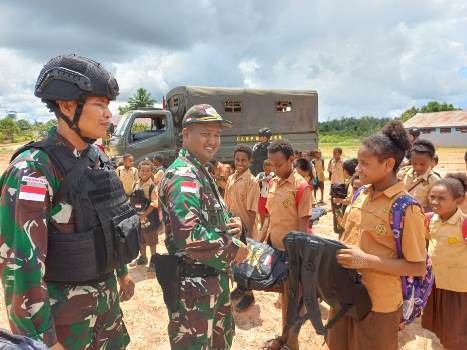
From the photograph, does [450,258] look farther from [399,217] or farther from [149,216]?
[149,216]

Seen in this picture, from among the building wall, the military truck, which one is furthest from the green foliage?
the military truck

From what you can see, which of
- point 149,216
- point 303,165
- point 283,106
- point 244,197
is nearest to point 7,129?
point 283,106

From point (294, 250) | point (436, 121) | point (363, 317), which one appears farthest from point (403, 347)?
point (436, 121)

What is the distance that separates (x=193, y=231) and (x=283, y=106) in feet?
A: 31.1

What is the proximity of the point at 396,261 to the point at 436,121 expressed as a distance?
45577 mm

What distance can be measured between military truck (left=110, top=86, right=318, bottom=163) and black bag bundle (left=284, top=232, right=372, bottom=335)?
295 inches

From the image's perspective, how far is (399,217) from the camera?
178 centimetres

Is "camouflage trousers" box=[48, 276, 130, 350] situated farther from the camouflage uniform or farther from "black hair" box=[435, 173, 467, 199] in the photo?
"black hair" box=[435, 173, 467, 199]

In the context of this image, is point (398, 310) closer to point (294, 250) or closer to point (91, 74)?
point (294, 250)

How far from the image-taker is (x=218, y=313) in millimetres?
2035

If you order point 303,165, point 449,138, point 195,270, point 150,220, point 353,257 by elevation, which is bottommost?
point 150,220

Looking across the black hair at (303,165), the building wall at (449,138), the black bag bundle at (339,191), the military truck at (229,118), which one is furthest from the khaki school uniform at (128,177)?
the building wall at (449,138)

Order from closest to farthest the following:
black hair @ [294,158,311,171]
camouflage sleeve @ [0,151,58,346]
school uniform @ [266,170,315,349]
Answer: camouflage sleeve @ [0,151,58,346] < school uniform @ [266,170,315,349] < black hair @ [294,158,311,171]

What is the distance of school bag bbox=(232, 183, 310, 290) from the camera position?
240cm
